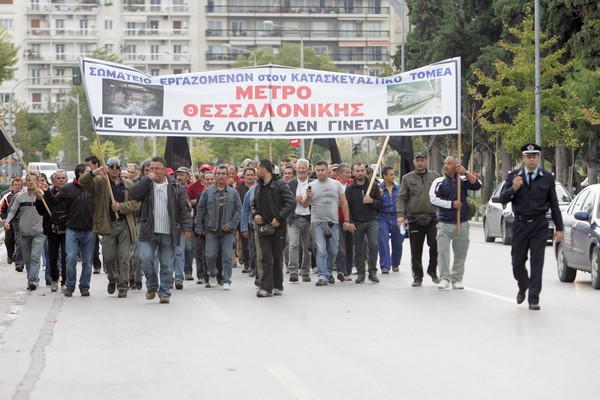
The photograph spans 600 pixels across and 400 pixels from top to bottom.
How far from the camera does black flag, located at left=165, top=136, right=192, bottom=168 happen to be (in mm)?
25516

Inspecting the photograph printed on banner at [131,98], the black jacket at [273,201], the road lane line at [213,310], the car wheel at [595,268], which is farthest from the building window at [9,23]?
the car wheel at [595,268]

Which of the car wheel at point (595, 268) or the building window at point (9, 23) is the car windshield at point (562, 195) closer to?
the car wheel at point (595, 268)

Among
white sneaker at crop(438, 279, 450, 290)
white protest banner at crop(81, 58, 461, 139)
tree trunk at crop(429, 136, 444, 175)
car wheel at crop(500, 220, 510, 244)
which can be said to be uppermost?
white protest banner at crop(81, 58, 461, 139)

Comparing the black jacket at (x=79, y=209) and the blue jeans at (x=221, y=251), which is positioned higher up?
the black jacket at (x=79, y=209)

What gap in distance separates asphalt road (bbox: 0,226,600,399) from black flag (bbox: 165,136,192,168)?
703 centimetres

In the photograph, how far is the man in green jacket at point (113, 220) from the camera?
1764 centimetres

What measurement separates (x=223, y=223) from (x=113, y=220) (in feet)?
6.12

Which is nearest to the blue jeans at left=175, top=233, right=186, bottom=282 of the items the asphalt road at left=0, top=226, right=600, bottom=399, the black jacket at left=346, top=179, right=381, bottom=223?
the asphalt road at left=0, top=226, right=600, bottom=399

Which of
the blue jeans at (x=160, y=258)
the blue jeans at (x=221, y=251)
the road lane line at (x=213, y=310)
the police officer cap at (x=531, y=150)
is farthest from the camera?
the blue jeans at (x=221, y=251)

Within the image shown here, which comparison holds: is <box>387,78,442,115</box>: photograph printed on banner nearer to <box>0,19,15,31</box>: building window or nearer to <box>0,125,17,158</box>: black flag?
<box>0,125,17,158</box>: black flag

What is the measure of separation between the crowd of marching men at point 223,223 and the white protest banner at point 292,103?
29.4 inches

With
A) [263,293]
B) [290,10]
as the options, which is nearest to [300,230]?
[263,293]

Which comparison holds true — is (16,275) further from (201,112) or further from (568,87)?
(568,87)

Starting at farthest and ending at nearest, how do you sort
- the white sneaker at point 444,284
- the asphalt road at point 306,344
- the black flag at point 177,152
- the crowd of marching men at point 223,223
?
1. the black flag at point 177,152
2. the white sneaker at point 444,284
3. the crowd of marching men at point 223,223
4. the asphalt road at point 306,344
